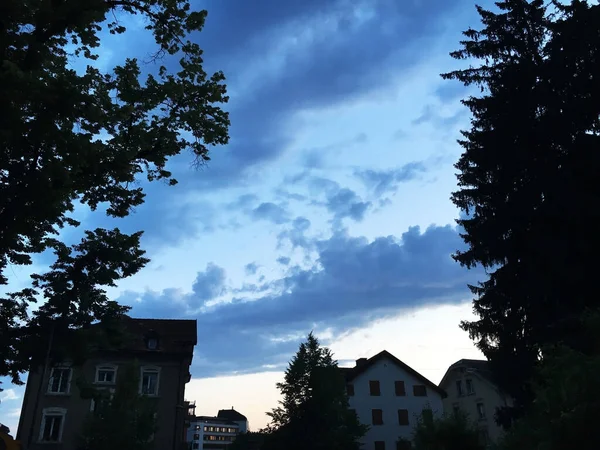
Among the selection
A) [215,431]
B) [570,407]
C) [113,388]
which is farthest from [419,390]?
[215,431]

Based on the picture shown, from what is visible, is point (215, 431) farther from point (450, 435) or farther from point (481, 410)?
point (450, 435)

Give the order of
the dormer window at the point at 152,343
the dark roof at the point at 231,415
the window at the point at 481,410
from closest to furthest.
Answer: the dormer window at the point at 152,343 → the window at the point at 481,410 → the dark roof at the point at 231,415

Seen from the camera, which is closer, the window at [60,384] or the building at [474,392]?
the window at [60,384]

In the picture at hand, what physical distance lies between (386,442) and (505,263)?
35.5 meters

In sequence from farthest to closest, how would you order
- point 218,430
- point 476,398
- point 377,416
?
point 218,430 → point 377,416 → point 476,398

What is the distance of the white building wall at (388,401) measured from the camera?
161 ft

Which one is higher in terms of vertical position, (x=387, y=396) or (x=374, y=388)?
(x=374, y=388)

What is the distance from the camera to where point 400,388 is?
51.8 metres

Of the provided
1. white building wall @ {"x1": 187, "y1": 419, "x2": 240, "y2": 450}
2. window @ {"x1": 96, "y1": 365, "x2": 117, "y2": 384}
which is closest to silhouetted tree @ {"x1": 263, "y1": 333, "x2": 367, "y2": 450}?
window @ {"x1": 96, "y1": 365, "x2": 117, "y2": 384}

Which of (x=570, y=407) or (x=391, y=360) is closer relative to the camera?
(x=570, y=407)

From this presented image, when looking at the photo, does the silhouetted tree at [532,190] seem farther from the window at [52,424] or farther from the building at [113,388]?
the window at [52,424]

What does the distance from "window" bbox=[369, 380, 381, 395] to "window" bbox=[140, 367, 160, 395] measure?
24.6 meters

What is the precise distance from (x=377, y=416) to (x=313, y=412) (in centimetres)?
2169

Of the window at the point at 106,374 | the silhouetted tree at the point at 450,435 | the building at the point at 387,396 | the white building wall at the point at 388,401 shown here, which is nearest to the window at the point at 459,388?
the building at the point at 387,396
